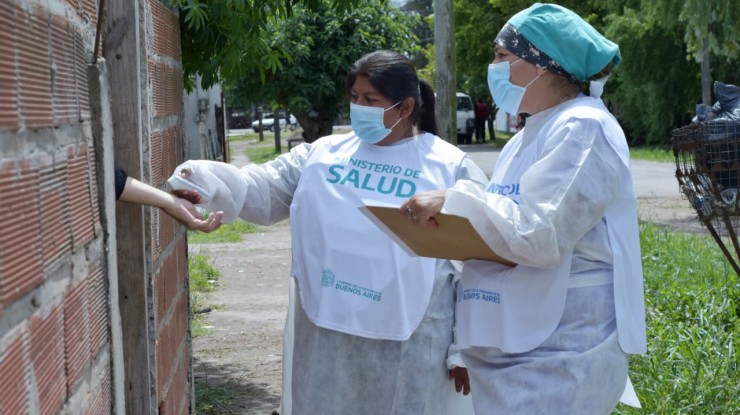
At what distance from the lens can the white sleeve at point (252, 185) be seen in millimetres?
3602

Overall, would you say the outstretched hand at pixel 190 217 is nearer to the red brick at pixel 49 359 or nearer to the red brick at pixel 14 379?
the red brick at pixel 49 359

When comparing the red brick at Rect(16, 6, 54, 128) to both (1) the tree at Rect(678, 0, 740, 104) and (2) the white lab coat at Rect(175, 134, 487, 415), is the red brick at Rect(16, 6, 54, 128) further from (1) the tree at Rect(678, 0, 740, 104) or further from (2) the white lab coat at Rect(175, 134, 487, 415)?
(1) the tree at Rect(678, 0, 740, 104)

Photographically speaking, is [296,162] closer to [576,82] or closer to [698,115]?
[576,82]

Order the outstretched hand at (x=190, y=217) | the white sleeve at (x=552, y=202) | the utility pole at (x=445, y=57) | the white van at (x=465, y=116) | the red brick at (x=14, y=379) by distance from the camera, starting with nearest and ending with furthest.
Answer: the red brick at (x=14, y=379) < the white sleeve at (x=552, y=202) < the outstretched hand at (x=190, y=217) < the utility pole at (x=445, y=57) < the white van at (x=465, y=116)

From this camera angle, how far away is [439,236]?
278 centimetres

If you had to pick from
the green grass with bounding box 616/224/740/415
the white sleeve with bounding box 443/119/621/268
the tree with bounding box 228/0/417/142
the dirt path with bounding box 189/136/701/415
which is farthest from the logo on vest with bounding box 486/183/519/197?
the tree with bounding box 228/0/417/142

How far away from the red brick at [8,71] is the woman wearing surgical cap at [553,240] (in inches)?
50.8

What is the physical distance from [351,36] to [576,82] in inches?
446

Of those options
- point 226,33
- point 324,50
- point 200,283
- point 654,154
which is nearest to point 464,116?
point 654,154

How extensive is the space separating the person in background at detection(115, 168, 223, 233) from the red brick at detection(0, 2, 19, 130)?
125cm

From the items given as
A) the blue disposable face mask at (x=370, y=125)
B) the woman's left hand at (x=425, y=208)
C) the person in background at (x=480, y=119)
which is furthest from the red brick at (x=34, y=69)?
the person in background at (x=480, y=119)

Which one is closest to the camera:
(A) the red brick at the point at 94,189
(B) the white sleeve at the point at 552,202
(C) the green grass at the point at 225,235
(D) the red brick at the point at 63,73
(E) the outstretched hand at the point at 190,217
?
(D) the red brick at the point at 63,73

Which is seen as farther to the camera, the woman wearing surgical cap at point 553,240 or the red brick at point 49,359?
the woman wearing surgical cap at point 553,240

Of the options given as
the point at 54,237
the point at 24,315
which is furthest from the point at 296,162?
the point at 24,315
